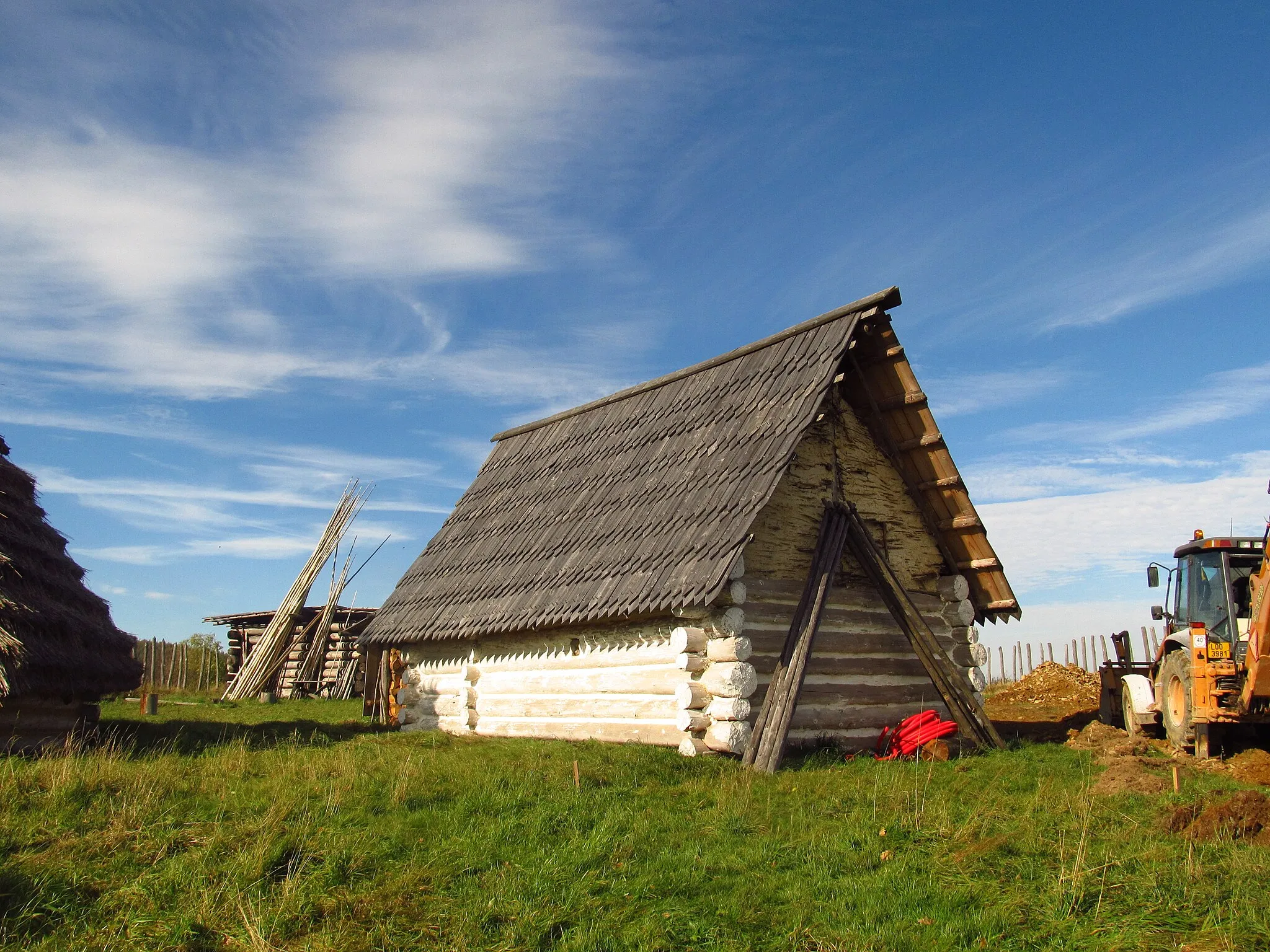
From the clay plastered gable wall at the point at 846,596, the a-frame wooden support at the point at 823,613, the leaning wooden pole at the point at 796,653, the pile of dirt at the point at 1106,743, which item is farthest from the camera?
the pile of dirt at the point at 1106,743

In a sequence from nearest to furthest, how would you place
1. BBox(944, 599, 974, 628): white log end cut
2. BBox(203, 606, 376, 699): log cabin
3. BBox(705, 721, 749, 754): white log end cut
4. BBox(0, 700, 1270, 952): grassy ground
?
BBox(0, 700, 1270, 952): grassy ground, BBox(705, 721, 749, 754): white log end cut, BBox(944, 599, 974, 628): white log end cut, BBox(203, 606, 376, 699): log cabin

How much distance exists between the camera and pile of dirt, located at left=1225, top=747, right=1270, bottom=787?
10625mm

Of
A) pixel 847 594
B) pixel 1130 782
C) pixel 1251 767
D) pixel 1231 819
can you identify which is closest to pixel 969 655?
pixel 847 594

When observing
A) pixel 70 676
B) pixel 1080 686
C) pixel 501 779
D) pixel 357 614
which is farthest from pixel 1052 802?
pixel 357 614

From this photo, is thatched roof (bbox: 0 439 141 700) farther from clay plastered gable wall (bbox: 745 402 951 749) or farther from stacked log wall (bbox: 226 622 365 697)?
stacked log wall (bbox: 226 622 365 697)

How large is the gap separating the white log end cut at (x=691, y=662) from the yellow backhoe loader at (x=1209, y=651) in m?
6.05

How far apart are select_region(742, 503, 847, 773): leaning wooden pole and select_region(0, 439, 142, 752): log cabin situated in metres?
7.94

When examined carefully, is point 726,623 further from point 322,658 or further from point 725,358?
point 322,658

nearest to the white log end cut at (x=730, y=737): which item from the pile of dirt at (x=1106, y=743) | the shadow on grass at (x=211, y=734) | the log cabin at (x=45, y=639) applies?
the pile of dirt at (x=1106, y=743)

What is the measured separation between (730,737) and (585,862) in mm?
4114

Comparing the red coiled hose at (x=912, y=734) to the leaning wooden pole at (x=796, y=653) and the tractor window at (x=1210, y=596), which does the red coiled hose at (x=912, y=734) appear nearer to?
the leaning wooden pole at (x=796, y=653)

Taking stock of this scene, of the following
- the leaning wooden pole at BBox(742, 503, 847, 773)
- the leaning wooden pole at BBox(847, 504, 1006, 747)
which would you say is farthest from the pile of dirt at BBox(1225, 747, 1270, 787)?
the leaning wooden pole at BBox(742, 503, 847, 773)

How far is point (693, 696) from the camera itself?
11141mm

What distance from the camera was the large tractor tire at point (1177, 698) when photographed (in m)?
12.7
